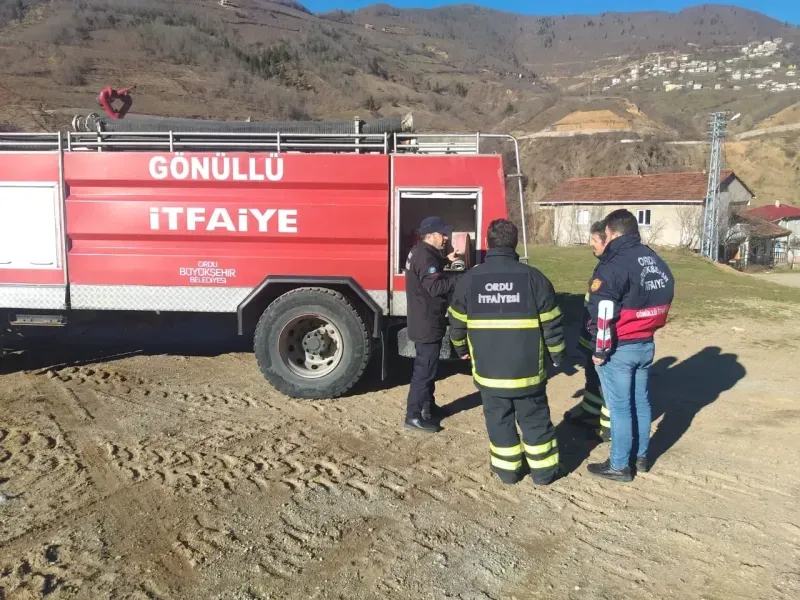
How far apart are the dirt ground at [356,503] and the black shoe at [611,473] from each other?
0.06 metres

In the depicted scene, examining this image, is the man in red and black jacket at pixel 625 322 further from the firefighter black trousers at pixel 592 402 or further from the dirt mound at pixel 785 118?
the dirt mound at pixel 785 118

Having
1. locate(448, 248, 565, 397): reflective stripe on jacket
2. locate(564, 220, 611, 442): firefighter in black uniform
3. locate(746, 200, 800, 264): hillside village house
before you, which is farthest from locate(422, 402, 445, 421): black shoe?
locate(746, 200, 800, 264): hillside village house

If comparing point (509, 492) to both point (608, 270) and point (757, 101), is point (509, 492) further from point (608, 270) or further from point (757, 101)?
point (757, 101)

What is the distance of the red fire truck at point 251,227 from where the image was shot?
5.62m

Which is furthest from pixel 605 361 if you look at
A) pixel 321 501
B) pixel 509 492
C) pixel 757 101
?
pixel 757 101

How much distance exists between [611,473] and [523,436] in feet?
2.17

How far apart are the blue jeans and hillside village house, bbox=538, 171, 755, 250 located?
4141cm

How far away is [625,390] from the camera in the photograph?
4082 mm

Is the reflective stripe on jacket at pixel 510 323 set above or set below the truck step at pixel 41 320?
above

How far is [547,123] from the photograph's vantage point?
75.0m

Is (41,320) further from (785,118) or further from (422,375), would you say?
(785,118)

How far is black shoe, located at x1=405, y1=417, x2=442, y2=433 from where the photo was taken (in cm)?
505

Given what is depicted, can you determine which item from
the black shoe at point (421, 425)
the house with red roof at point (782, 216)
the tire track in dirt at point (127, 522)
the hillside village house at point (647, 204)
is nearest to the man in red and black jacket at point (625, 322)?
the black shoe at point (421, 425)

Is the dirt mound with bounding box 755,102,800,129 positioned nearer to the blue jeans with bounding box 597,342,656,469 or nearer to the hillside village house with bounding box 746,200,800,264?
the hillside village house with bounding box 746,200,800,264
